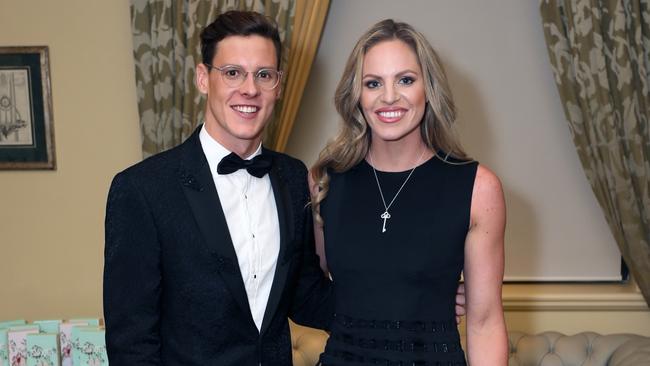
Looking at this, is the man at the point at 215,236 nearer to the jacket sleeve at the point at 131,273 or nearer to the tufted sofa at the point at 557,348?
the jacket sleeve at the point at 131,273

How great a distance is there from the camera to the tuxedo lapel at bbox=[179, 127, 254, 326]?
182cm

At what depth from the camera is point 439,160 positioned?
2.12 m

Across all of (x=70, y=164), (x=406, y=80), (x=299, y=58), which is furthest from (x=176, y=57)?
(x=406, y=80)

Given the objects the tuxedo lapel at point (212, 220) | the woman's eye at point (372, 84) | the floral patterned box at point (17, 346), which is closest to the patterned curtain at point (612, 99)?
the woman's eye at point (372, 84)

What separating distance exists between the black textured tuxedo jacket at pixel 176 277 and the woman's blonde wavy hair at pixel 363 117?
38 cm

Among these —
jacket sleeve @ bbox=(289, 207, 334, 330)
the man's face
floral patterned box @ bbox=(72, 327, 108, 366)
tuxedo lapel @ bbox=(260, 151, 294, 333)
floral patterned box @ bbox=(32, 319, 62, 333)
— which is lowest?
floral patterned box @ bbox=(72, 327, 108, 366)

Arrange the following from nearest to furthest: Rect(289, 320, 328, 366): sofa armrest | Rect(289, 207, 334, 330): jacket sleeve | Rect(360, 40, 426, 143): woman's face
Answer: Rect(360, 40, 426, 143): woman's face
Rect(289, 207, 334, 330): jacket sleeve
Rect(289, 320, 328, 366): sofa armrest

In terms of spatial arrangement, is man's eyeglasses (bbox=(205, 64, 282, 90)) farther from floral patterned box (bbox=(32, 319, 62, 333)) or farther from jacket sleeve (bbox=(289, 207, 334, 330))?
floral patterned box (bbox=(32, 319, 62, 333))

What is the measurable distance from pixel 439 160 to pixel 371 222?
0.27 meters

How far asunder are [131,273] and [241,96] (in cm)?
53

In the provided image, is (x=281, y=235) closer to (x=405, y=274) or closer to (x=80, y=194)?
(x=405, y=274)

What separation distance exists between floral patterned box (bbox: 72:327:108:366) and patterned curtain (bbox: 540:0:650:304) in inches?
87.4

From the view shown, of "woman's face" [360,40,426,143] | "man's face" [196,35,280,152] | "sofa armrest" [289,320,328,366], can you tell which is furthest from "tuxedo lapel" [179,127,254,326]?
"sofa armrest" [289,320,328,366]

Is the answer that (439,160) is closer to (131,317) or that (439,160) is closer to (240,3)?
(131,317)
